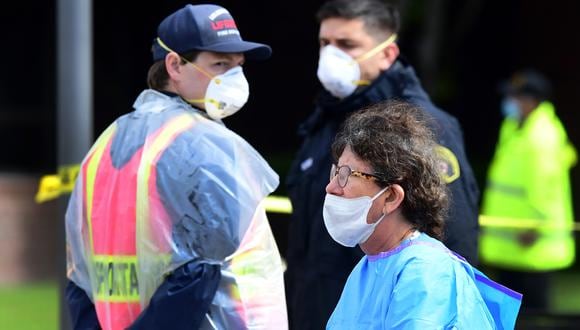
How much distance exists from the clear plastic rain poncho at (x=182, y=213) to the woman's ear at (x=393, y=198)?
621 millimetres

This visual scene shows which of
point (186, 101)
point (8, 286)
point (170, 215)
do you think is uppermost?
point (186, 101)

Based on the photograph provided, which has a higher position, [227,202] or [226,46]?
[226,46]

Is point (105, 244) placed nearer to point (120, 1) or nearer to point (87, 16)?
point (87, 16)

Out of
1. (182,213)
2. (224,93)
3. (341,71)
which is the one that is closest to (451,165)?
(341,71)

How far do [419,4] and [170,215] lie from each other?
9.06 metres

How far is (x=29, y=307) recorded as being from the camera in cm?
855

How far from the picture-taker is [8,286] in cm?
935

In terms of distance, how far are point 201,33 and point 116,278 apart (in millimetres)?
805

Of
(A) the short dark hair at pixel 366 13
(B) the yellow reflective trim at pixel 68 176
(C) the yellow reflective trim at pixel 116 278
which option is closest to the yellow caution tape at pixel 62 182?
(B) the yellow reflective trim at pixel 68 176

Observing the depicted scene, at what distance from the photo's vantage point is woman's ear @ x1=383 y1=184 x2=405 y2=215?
2576 millimetres

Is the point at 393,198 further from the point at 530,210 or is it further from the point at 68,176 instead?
the point at 530,210

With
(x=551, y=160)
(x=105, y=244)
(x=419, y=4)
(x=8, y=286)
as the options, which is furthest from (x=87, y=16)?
(x=419, y=4)

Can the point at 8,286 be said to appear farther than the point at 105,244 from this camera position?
Yes

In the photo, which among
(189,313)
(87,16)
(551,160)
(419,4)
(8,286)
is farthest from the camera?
(419,4)
